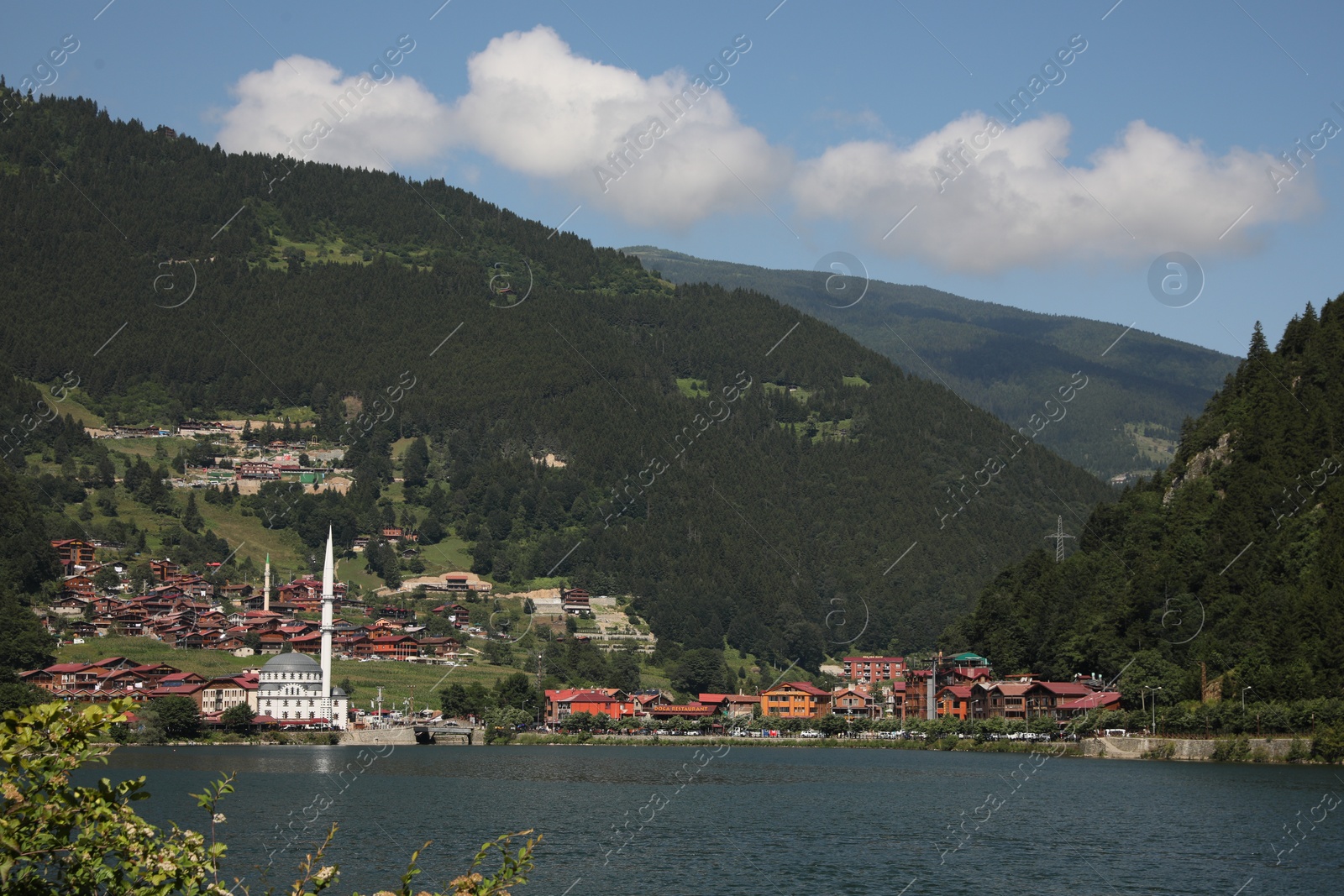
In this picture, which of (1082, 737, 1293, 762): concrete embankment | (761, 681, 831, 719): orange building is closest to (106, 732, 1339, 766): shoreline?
(1082, 737, 1293, 762): concrete embankment

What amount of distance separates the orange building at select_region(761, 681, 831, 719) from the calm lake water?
224 feet

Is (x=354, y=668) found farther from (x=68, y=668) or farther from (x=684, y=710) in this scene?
(x=68, y=668)

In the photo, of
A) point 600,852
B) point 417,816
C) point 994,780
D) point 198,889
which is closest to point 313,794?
point 417,816

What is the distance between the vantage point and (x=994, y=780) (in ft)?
287

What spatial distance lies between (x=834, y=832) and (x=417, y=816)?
766 inches

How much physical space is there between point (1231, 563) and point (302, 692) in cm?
9620

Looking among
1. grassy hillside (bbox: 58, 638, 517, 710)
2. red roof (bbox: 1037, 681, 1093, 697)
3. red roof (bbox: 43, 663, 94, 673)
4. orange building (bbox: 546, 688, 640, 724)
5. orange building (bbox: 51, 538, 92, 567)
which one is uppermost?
orange building (bbox: 51, 538, 92, 567)

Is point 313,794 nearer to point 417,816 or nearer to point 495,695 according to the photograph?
point 417,816

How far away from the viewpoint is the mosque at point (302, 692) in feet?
505

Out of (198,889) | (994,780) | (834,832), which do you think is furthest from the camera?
(994,780)

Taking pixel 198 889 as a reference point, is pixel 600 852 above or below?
below

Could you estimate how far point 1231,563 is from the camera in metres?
115

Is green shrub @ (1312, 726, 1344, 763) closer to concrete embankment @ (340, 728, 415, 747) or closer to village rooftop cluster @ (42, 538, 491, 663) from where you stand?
concrete embankment @ (340, 728, 415, 747)

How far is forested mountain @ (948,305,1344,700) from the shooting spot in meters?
101
